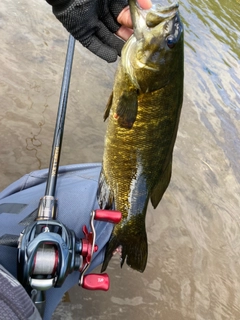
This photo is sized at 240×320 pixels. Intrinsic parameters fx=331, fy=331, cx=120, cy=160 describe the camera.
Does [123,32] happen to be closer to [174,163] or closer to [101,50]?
[101,50]

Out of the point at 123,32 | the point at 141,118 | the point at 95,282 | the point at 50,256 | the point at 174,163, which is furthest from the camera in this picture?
the point at 174,163

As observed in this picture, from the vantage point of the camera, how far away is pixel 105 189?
1641mm

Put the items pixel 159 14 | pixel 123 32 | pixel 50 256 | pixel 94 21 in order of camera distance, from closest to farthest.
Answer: pixel 50 256
pixel 159 14
pixel 94 21
pixel 123 32

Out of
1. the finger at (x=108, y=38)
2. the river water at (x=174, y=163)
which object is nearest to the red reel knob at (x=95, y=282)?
the river water at (x=174, y=163)

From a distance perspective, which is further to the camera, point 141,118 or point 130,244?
point 130,244

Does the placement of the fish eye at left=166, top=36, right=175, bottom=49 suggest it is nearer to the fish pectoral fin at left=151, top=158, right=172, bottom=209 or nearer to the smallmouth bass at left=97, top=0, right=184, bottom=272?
the smallmouth bass at left=97, top=0, right=184, bottom=272

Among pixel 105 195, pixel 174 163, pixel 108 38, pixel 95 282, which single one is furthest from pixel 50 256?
pixel 174 163

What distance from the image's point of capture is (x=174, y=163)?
10.6ft

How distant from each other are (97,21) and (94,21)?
0.02 m

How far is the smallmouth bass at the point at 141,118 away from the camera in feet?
4.51

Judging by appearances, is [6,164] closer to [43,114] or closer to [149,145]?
[43,114]

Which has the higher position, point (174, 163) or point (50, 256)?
point (50, 256)

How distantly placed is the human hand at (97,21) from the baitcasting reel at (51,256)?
868 mm

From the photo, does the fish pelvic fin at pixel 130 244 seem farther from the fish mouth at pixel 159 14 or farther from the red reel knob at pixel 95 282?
the fish mouth at pixel 159 14
